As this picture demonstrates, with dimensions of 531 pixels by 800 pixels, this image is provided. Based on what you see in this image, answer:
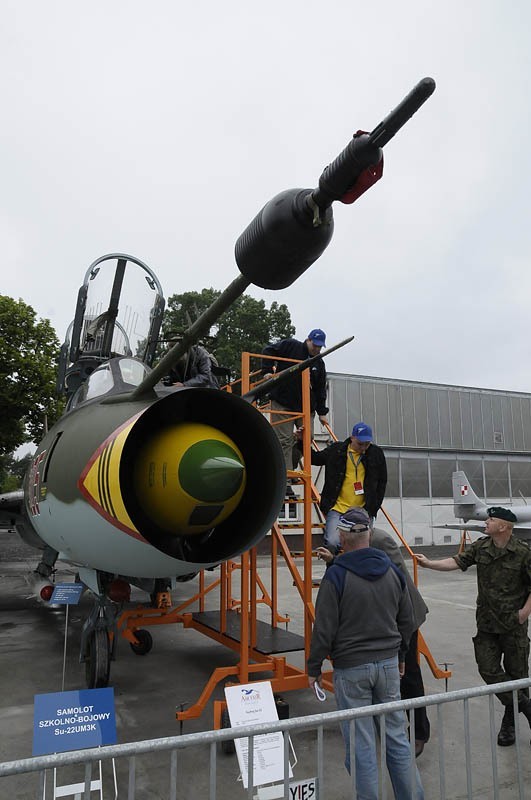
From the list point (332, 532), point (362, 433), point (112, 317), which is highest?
point (112, 317)

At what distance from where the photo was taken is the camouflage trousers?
423 centimetres

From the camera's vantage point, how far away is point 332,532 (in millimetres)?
5082

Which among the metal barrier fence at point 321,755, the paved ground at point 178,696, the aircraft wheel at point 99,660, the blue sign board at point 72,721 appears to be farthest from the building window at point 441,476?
the blue sign board at point 72,721

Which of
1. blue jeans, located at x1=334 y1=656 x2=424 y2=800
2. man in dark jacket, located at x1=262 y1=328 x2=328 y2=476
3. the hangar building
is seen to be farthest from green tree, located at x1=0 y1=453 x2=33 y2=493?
blue jeans, located at x1=334 y1=656 x2=424 y2=800

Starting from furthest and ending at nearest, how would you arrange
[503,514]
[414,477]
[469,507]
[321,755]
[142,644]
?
[414,477] < [469,507] < [142,644] < [503,514] < [321,755]

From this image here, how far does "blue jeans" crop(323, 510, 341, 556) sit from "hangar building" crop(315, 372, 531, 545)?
1793 centimetres

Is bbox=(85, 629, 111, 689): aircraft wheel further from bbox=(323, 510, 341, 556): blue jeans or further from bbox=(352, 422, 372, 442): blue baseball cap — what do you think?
bbox=(352, 422, 372, 442): blue baseball cap

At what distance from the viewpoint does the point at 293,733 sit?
4422mm

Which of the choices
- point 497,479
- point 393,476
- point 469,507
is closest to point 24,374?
point 393,476

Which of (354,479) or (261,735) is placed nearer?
(261,735)

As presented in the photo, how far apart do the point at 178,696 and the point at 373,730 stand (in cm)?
305

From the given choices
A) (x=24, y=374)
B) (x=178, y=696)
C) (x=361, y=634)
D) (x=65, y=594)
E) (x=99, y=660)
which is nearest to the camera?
(x=361, y=634)

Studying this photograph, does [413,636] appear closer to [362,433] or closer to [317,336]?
[362,433]

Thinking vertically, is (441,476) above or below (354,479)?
above
